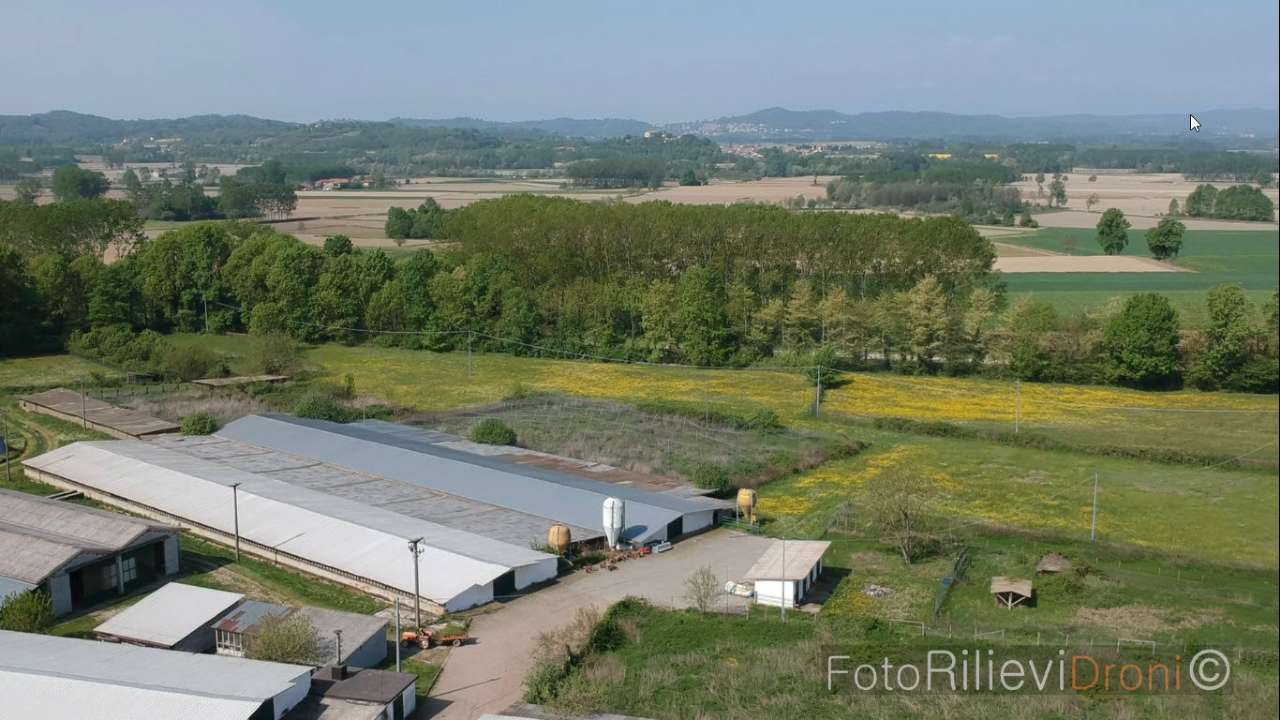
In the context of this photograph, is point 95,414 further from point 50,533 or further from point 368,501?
point 368,501

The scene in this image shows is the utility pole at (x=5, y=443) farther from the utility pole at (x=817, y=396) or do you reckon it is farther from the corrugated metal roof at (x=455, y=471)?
the utility pole at (x=817, y=396)

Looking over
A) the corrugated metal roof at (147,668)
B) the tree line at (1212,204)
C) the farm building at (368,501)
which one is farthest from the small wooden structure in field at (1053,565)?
the tree line at (1212,204)

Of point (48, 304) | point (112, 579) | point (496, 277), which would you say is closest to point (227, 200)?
point (48, 304)

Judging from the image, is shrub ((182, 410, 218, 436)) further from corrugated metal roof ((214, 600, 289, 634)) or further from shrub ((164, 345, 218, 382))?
corrugated metal roof ((214, 600, 289, 634))

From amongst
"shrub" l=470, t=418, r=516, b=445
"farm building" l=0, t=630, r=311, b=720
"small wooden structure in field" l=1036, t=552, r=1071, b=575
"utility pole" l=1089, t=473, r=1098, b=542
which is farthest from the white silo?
"utility pole" l=1089, t=473, r=1098, b=542

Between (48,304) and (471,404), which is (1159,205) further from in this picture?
(48,304)
